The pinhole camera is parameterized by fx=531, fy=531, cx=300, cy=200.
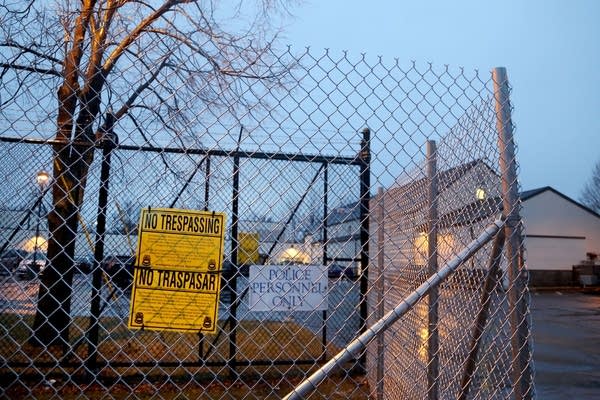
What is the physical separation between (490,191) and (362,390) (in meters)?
3.85

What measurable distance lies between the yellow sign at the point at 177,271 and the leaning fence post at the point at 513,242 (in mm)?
1557

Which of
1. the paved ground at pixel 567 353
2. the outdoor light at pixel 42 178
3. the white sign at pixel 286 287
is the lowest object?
the paved ground at pixel 567 353

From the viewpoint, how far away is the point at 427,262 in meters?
3.54

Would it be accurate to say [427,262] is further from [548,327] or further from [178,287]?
[548,327]

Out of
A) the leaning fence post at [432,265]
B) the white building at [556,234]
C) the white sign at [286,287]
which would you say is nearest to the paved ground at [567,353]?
the leaning fence post at [432,265]

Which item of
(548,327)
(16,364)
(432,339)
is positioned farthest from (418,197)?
(548,327)

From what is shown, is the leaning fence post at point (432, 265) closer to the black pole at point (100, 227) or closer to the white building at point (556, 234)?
the black pole at point (100, 227)

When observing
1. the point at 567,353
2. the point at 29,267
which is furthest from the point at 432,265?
the point at 567,353

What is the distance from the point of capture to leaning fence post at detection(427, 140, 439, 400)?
329 cm

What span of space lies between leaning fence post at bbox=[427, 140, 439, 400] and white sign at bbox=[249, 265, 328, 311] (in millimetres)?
704

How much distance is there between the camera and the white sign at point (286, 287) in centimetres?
315

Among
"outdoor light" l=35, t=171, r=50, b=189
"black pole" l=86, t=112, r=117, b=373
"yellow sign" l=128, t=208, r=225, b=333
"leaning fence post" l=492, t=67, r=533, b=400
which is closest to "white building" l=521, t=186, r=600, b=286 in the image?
"black pole" l=86, t=112, r=117, b=373

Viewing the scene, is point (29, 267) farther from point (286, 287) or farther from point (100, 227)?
point (286, 287)

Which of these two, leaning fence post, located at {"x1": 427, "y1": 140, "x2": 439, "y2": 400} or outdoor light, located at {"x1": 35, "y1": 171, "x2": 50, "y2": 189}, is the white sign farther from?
outdoor light, located at {"x1": 35, "y1": 171, "x2": 50, "y2": 189}
